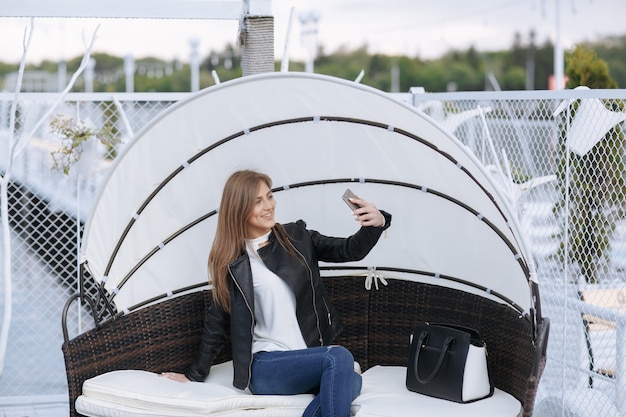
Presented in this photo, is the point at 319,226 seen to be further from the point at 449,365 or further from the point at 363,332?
the point at 449,365

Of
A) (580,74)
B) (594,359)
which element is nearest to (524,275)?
(594,359)

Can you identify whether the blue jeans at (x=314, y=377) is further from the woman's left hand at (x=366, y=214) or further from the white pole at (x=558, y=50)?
the white pole at (x=558, y=50)

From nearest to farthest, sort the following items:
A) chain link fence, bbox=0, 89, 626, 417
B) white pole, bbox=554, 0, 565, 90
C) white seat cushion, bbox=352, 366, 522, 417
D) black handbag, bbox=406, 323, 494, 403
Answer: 1. white seat cushion, bbox=352, 366, 522, 417
2. black handbag, bbox=406, 323, 494, 403
3. chain link fence, bbox=0, 89, 626, 417
4. white pole, bbox=554, 0, 565, 90

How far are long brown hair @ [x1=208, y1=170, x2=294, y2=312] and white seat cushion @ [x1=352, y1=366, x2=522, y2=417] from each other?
2.82 ft

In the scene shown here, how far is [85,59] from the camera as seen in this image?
558cm

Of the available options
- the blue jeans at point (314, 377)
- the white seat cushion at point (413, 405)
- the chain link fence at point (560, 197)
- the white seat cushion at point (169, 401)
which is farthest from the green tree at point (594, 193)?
the white seat cushion at point (169, 401)

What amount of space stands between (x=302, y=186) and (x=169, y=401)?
1.50 m

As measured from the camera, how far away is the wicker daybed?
4.29 metres

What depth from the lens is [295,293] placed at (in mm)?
4426

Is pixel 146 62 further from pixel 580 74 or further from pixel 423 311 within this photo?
pixel 423 311

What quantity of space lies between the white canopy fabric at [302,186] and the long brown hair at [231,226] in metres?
0.30

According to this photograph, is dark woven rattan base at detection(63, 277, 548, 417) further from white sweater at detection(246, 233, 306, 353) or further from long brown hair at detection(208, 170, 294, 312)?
white sweater at detection(246, 233, 306, 353)

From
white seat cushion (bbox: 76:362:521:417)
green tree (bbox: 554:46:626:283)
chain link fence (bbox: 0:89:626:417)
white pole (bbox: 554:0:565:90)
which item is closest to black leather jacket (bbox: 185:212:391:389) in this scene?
white seat cushion (bbox: 76:362:521:417)

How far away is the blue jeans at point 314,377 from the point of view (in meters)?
4.04
